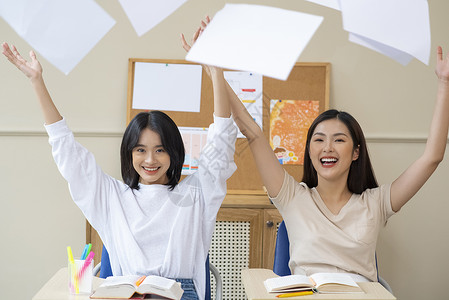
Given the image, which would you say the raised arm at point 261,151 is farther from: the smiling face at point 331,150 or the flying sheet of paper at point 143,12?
the flying sheet of paper at point 143,12

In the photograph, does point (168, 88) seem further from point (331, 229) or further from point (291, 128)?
point (331, 229)

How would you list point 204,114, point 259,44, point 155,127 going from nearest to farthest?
point 259,44 → point 155,127 → point 204,114

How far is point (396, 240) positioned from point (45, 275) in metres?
2.02

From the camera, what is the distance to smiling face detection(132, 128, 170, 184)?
5.84 ft

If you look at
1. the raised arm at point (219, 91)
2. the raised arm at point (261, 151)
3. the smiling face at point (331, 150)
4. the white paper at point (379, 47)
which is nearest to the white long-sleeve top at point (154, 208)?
the raised arm at point (219, 91)

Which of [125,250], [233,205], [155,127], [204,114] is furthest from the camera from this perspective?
[204,114]

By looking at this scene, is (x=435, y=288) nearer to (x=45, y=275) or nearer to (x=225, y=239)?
(x=225, y=239)

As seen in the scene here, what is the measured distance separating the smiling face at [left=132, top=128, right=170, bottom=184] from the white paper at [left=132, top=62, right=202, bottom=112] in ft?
3.85

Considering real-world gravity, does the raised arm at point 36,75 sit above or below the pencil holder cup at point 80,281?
above

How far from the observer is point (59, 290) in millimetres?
1377

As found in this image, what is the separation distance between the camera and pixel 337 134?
192 cm

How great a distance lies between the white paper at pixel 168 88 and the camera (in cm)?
297

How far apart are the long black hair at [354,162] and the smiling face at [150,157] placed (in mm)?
548

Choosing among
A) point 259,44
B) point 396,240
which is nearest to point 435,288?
point 396,240
